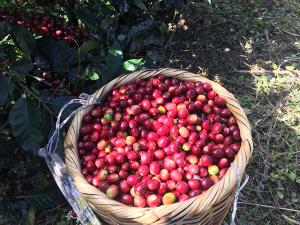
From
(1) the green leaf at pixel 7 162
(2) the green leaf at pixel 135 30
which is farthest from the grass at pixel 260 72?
(1) the green leaf at pixel 7 162

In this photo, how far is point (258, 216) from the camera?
1.77 meters

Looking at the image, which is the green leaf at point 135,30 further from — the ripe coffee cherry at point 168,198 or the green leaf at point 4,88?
the ripe coffee cherry at point 168,198

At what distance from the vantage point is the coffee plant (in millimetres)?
1566

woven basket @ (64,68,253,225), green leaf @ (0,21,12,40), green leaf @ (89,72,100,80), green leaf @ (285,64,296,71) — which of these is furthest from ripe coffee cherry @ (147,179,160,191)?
green leaf @ (285,64,296,71)

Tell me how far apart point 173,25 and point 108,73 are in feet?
3.16

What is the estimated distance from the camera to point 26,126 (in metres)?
1.54

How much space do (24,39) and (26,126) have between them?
39 centimetres

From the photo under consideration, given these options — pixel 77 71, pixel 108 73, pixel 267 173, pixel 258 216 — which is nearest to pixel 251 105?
pixel 267 173

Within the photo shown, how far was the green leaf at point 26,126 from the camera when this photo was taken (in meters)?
1.53

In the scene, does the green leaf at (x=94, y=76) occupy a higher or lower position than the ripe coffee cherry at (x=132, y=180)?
higher

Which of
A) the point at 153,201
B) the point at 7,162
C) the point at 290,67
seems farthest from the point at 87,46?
the point at 290,67

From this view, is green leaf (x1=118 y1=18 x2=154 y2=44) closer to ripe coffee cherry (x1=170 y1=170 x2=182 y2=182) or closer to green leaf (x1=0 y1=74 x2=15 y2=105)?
green leaf (x1=0 y1=74 x2=15 y2=105)

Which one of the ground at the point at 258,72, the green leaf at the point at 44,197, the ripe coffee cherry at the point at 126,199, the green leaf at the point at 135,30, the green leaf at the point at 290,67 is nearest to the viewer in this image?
the ripe coffee cherry at the point at 126,199

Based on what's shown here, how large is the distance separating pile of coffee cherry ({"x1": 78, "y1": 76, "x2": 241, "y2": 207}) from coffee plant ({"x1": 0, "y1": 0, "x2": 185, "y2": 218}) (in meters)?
0.22
